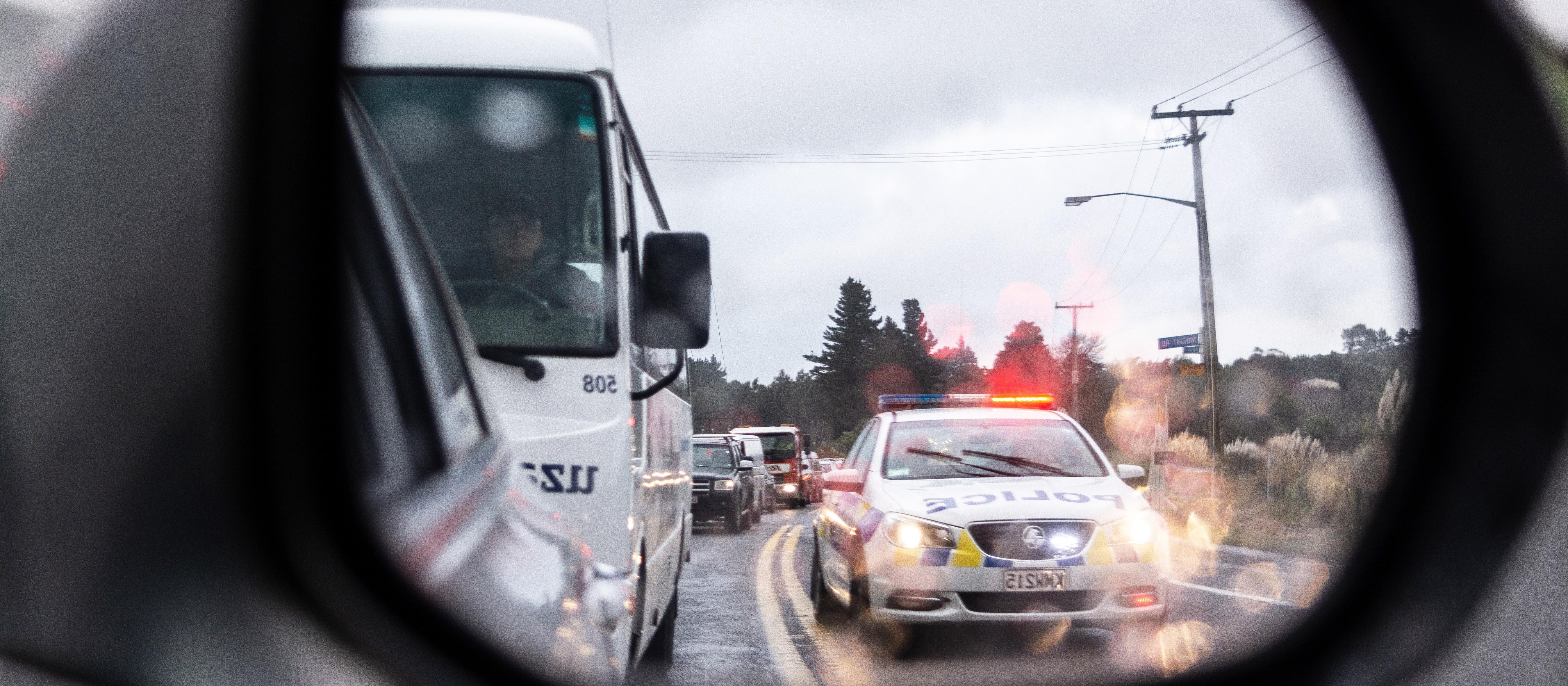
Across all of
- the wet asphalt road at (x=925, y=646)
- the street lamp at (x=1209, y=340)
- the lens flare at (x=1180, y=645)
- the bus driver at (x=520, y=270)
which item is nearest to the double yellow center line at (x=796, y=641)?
the wet asphalt road at (x=925, y=646)

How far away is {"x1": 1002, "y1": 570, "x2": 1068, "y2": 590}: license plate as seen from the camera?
242 inches

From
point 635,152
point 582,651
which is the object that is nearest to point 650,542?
point 635,152

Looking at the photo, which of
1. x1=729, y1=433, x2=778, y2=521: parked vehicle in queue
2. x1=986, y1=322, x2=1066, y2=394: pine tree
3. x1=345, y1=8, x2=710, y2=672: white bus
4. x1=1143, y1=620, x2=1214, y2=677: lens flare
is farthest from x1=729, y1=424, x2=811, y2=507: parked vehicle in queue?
x1=986, y1=322, x2=1066, y2=394: pine tree

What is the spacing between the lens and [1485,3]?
231 cm

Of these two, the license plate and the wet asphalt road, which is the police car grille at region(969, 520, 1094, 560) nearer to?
the license plate

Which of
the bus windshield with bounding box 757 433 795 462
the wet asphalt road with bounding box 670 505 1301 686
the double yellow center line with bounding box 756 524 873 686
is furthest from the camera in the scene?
the bus windshield with bounding box 757 433 795 462

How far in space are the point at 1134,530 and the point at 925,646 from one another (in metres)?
1.34

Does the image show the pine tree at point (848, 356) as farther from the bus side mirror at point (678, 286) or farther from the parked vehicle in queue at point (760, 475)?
the bus side mirror at point (678, 286)

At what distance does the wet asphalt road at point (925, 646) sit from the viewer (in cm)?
577

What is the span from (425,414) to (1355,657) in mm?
1932

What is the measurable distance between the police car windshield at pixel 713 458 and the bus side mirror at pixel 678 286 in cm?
1650

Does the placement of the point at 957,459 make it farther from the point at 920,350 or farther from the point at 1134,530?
the point at 920,350

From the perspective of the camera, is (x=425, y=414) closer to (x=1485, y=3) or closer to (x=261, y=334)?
(x=261, y=334)

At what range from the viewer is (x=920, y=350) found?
119 m
